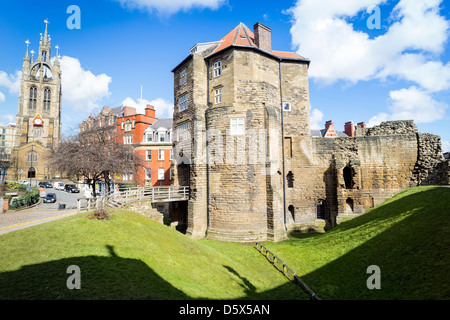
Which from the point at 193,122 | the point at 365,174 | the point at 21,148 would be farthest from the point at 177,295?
the point at 21,148

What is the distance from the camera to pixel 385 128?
20312mm

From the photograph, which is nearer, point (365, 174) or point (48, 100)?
point (365, 174)

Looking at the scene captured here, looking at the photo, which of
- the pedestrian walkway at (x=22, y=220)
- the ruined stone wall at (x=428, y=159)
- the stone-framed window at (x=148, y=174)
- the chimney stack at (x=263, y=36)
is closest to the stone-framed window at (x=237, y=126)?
the chimney stack at (x=263, y=36)

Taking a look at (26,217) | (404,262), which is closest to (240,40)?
(404,262)

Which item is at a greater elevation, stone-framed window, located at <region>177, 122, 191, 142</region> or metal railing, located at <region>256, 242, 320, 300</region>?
stone-framed window, located at <region>177, 122, 191, 142</region>

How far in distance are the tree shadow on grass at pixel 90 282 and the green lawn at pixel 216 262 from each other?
26mm

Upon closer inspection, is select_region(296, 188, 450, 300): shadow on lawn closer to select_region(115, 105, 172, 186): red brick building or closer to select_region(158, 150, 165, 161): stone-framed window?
select_region(115, 105, 172, 186): red brick building

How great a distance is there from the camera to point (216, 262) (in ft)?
38.0

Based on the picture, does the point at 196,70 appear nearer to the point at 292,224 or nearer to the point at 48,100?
the point at 292,224

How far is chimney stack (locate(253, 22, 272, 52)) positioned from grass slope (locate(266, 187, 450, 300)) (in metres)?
16.4

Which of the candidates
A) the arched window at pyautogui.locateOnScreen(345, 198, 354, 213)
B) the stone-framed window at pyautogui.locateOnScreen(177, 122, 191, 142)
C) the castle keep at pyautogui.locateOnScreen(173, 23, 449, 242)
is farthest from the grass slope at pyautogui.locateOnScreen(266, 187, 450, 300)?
the stone-framed window at pyautogui.locateOnScreen(177, 122, 191, 142)

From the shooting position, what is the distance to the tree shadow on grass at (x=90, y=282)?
5859mm

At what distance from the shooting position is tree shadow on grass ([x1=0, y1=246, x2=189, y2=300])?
5.86 m

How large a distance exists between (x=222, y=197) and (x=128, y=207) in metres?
7.00
